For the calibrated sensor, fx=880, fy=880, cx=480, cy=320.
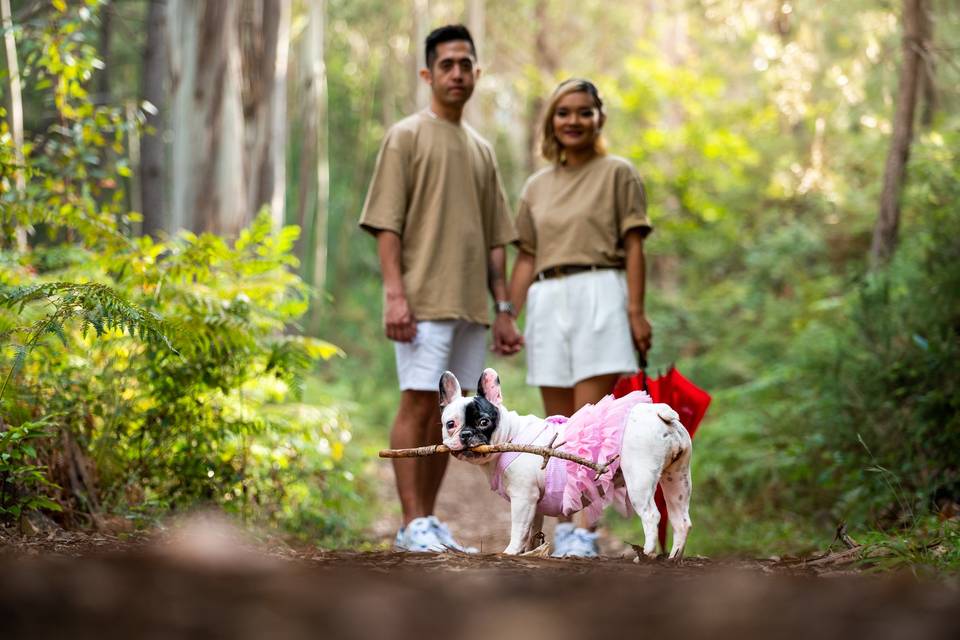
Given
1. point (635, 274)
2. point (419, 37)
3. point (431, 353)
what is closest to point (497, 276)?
point (431, 353)

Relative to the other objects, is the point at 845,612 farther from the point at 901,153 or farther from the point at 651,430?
the point at 901,153

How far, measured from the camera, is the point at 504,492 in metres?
3.80

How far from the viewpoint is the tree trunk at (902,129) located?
7711 millimetres

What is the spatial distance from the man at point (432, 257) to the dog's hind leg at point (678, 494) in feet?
4.97

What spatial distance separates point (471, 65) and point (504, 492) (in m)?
2.69

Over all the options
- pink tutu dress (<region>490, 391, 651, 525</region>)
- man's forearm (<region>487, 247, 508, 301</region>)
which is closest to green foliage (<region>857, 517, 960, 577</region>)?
pink tutu dress (<region>490, 391, 651, 525</region>)

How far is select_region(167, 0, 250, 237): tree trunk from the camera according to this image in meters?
8.76

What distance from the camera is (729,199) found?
49.8ft

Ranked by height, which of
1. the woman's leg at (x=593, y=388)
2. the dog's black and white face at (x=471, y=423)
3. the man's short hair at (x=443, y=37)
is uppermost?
the man's short hair at (x=443, y=37)

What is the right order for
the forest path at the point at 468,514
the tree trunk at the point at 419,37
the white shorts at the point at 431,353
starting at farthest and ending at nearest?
the tree trunk at the point at 419,37, the forest path at the point at 468,514, the white shorts at the point at 431,353

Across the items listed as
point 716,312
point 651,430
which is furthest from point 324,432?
point 716,312

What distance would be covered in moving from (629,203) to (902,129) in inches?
156

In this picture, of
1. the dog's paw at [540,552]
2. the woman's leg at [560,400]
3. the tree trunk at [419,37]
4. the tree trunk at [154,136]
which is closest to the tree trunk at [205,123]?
the tree trunk at [154,136]

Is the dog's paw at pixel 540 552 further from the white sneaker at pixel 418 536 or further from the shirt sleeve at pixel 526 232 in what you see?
the shirt sleeve at pixel 526 232
